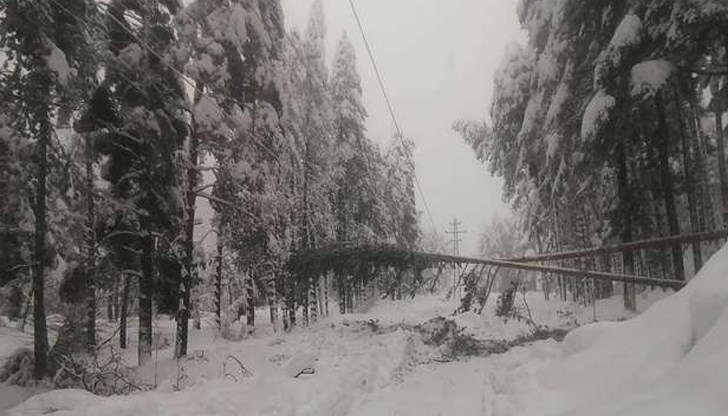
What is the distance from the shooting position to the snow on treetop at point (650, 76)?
12.2 m

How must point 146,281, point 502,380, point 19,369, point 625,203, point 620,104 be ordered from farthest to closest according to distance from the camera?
1. point 146,281
2. point 625,203
3. point 19,369
4. point 620,104
5. point 502,380

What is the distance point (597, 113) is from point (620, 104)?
0.79 metres

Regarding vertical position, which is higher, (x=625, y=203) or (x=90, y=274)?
(x=625, y=203)

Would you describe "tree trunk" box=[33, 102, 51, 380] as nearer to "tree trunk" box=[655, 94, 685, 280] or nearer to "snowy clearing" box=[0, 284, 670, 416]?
"snowy clearing" box=[0, 284, 670, 416]

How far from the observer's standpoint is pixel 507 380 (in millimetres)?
7723

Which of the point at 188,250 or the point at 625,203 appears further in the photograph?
the point at 188,250

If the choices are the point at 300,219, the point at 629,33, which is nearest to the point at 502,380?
the point at 629,33

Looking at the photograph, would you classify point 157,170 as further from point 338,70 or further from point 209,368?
point 338,70

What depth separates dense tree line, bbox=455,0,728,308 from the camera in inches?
489

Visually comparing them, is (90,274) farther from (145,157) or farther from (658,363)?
(658,363)

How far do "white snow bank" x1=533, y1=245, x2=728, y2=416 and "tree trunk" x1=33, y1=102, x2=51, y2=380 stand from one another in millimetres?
12656

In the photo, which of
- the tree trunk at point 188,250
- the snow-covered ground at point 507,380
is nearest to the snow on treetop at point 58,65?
the snow-covered ground at point 507,380

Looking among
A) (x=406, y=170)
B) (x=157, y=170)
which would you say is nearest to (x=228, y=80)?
(x=157, y=170)

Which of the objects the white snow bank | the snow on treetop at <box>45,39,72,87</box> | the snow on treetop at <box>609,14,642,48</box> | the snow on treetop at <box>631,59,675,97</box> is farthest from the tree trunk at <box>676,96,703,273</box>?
the snow on treetop at <box>45,39,72,87</box>
